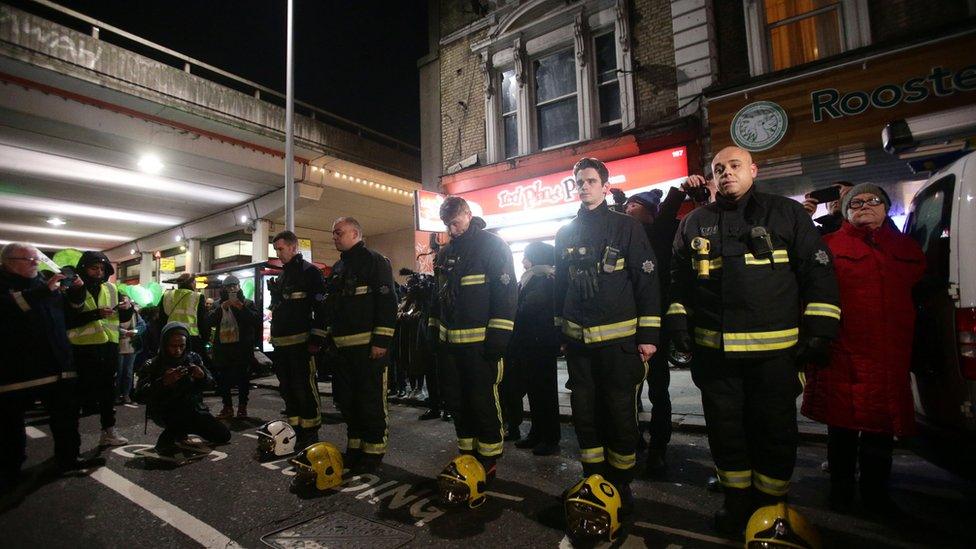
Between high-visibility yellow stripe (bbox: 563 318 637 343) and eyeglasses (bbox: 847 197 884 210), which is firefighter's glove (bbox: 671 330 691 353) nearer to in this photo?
high-visibility yellow stripe (bbox: 563 318 637 343)

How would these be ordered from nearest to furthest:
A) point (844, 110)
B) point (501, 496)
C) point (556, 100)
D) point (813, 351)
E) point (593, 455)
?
1. point (813, 351)
2. point (593, 455)
3. point (501, 496)
4. point (844, 110)
5. point (556, 100)

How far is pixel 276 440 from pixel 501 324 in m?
2.76

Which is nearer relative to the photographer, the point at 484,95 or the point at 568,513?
the point at 568,513

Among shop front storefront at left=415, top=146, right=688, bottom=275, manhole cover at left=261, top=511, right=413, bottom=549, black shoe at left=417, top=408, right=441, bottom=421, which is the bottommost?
black shoe at left=417, top=408, right=441, bottom=421

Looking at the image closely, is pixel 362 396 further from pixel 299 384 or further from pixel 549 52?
pixel 549 52

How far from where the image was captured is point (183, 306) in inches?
298

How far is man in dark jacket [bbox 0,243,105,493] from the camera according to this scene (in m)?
4.12

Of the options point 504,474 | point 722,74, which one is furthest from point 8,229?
point 722,74

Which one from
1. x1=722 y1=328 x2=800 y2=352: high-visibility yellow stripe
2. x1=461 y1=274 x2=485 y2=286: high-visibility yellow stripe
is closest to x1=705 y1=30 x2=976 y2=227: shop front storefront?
x1=722 y1=328 x2=800 y2=352: high-visibility yellow stripe

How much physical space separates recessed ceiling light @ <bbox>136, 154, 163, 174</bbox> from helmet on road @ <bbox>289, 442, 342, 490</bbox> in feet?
40.7

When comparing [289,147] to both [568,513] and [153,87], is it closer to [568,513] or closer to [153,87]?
[153,87]

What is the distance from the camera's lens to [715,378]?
8.80ft

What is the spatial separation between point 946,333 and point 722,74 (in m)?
7.68

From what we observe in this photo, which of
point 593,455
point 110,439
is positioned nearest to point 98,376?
point 110,439
